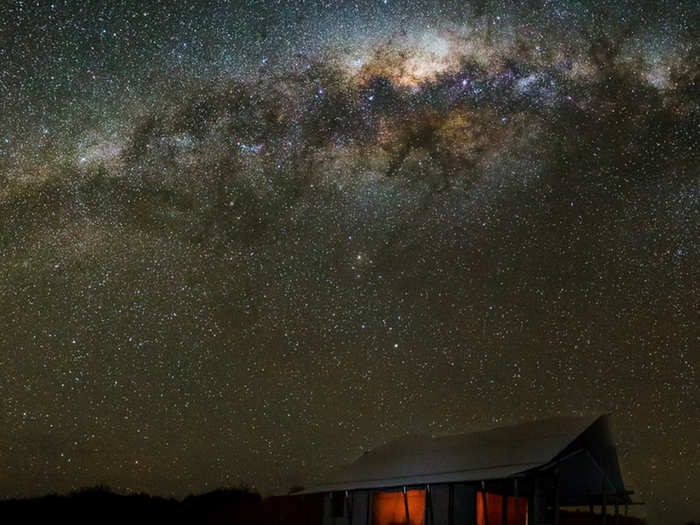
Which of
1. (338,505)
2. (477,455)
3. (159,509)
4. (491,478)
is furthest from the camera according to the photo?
(159,509)

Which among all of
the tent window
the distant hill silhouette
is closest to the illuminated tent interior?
the tent window

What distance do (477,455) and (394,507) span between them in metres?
3.33

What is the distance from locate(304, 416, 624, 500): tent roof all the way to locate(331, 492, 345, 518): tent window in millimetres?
439

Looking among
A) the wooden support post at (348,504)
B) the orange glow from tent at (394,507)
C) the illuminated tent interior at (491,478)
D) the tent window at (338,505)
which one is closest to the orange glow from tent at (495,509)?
the illuminated tent interior at (491,478)

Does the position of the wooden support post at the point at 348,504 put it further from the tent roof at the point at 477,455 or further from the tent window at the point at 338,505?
the tent window at the point at 338,505

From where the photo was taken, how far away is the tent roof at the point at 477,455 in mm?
15016

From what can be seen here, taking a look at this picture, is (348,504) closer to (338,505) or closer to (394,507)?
(394,507)

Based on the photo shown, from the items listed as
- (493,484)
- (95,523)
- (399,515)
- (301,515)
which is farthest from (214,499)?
(493,484)

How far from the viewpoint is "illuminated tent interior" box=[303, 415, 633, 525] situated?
14773mm

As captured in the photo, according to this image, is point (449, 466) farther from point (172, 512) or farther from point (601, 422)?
point (172, 512)

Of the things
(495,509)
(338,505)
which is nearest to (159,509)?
(338,505)

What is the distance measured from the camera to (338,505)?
19875mm

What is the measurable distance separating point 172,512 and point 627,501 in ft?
82.5

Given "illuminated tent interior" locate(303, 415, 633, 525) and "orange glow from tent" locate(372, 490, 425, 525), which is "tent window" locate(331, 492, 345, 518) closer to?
"illuminated tent interior" locate(303, 415, 633, 525)
